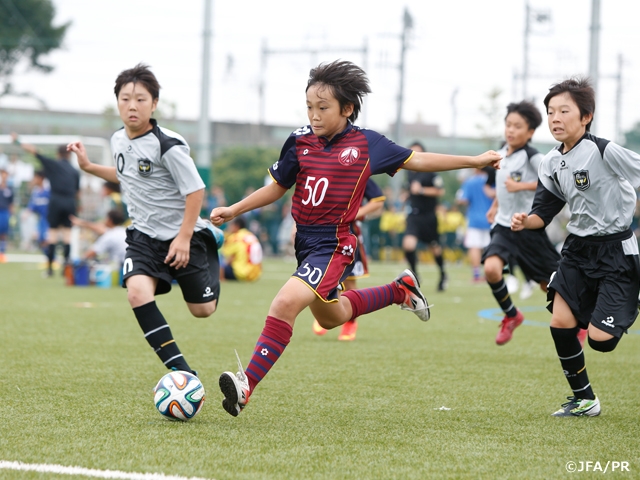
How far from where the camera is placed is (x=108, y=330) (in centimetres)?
876

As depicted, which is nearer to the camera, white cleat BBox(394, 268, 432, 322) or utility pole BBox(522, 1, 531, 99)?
white cleat BBox(394, 268, 432, 322)

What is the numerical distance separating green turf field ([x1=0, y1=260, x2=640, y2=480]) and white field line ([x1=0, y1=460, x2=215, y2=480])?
0.06 metres

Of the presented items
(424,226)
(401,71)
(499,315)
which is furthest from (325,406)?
(401,71)

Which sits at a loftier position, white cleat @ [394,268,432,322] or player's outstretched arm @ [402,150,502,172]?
player's outstretched arm @ [402,150,502,172]

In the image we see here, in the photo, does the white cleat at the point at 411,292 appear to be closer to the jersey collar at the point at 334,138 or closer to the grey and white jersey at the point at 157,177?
the jersey collar at the point at 334,138

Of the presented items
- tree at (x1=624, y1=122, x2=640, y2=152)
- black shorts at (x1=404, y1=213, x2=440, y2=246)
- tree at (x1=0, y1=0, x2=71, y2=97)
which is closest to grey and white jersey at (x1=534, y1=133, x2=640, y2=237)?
black shorts at (x1=404, y1=213, x2=440, y2=246)

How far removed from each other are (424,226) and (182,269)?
29.3 feet

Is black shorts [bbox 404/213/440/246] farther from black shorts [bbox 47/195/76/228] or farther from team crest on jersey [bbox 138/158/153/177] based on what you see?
team crest on jersey [bbox 138/158/153/177]

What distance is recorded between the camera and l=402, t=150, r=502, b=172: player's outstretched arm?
4.73 meters

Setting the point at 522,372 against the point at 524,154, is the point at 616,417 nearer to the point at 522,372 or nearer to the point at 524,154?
the point at 522,372

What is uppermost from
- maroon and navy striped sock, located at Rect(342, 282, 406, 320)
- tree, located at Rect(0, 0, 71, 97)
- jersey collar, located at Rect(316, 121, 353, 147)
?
tree, located at Rect(0, 0, 71, 97)

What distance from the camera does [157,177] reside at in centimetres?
A: 554

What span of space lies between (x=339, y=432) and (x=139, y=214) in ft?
6.65

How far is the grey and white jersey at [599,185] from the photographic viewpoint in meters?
4.93
